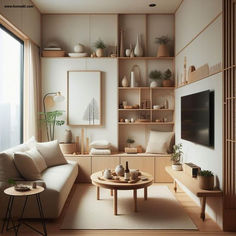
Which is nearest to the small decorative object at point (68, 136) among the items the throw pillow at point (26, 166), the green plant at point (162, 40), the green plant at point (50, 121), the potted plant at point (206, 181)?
the green plant at point (50, 121)

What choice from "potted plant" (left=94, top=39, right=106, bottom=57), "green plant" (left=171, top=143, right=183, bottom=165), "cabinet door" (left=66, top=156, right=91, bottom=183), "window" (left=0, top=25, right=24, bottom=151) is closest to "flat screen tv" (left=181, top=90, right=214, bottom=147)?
"green plant" (left=171, top=143, right=183, bottom=165)

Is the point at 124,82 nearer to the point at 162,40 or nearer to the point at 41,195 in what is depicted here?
the point at 162,40

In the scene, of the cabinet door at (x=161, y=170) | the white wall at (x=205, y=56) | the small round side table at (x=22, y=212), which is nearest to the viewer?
the small round side table at (x=22, y=212)

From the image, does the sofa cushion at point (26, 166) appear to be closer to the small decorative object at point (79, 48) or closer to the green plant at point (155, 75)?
the small decorative object at point (79, 48)

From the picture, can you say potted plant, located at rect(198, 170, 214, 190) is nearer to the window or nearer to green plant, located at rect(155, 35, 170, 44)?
the window

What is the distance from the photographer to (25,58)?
5.17 meters

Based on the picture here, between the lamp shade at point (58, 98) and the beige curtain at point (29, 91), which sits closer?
the beige curtain at point (29, 91)

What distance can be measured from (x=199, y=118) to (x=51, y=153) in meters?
2.31

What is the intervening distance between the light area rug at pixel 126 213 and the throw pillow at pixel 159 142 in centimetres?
91

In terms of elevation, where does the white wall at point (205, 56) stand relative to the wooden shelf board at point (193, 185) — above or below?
above

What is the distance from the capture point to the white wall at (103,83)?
573cm

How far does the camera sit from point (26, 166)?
3605 millimetres

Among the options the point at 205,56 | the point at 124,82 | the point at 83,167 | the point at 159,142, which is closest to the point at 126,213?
the point at 83,167

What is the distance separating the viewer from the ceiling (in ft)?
16.9
